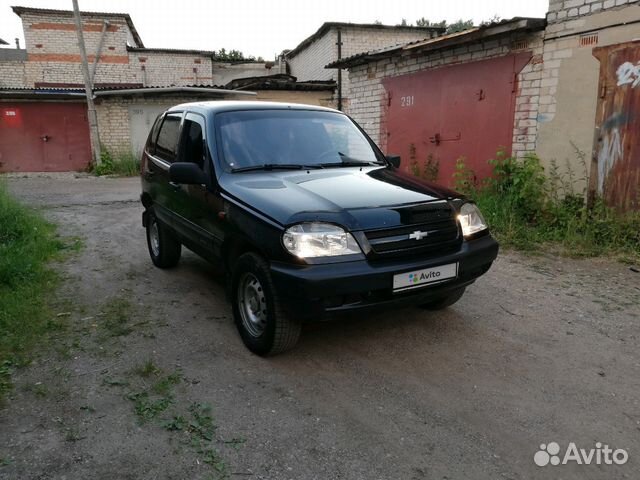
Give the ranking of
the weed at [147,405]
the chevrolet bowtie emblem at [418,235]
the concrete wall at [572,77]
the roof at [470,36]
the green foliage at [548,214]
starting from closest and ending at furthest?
1. the weed at [147,405]
2. the chevrolet bowtie emblem at [418,235]
3. the green foliage at [548,214]
4. the concrete wall at [572,77]
5. the roof at [470,36]

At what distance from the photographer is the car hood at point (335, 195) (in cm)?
292

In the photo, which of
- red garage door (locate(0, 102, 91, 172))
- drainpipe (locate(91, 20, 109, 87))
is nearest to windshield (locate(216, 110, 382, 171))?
red garage door (locate(0, 102, 91, 172))

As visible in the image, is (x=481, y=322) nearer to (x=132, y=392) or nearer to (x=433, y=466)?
(x=433, y=466)

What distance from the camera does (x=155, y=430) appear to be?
8.26 ft

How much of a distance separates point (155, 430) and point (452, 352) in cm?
200

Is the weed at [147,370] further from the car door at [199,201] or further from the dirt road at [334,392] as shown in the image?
the car door at [199,201]

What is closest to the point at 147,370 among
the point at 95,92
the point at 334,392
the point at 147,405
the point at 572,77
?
the point at 147,405

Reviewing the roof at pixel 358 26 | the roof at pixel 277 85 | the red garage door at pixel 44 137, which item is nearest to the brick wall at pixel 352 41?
the roof at pixel 358 26

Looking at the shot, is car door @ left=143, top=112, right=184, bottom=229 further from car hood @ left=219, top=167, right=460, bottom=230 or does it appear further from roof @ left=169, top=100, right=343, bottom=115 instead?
car hood @ left=219, top=167, right=460, bottom=230

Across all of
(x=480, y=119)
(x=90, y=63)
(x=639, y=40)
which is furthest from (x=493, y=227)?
(x=90, y=63)

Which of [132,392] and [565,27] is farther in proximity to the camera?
[565,27]

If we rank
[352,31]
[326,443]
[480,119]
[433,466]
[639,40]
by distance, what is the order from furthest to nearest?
[352,31], [480,119], [639,40], [326,443], [433,466]

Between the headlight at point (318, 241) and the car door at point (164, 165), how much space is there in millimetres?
2030

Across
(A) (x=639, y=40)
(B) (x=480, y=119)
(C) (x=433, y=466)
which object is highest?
(A) (x=639, y=40)
